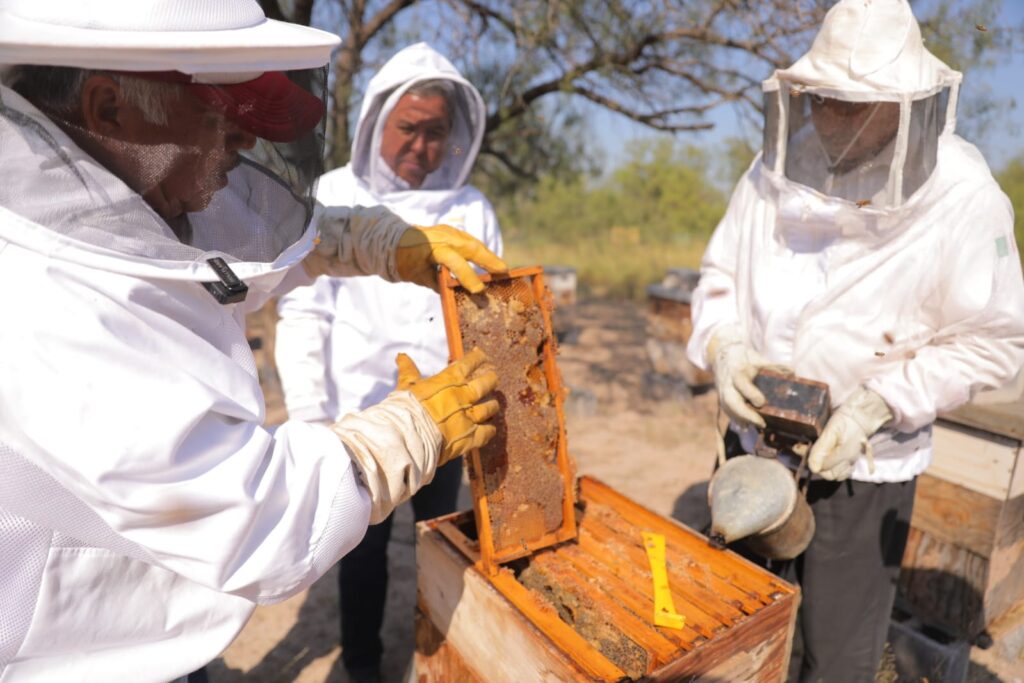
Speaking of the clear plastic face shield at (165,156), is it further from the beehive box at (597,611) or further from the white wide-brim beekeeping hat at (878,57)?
the white wide-brim beekeeping hat at (878,57)

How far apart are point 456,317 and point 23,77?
102cm

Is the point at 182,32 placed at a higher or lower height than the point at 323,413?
higher

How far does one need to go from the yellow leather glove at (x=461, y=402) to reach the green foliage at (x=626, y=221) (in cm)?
960

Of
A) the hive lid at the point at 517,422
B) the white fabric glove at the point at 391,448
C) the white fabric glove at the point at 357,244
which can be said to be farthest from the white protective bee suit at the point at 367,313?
the white fabric glove at the point at 391,448

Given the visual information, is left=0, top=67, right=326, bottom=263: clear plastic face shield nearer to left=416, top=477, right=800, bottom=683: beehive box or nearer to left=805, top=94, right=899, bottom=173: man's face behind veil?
left=416, top=477, right=800, bottom=683: beehive box

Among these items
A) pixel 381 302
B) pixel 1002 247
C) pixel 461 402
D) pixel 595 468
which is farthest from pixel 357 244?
pixel 595 468

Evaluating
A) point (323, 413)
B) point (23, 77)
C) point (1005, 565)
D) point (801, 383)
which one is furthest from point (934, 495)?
point (23, 77)

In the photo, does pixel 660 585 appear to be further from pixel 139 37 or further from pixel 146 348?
pixel 139 37

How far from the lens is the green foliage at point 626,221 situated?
14055 millimetres

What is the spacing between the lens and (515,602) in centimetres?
160

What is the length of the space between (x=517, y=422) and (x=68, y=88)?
1282mm

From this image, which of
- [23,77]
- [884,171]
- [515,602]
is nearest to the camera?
[23,77]

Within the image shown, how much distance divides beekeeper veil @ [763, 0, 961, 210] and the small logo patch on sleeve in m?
0.28

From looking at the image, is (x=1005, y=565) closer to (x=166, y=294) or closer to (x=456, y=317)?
(x=456, y=317)
